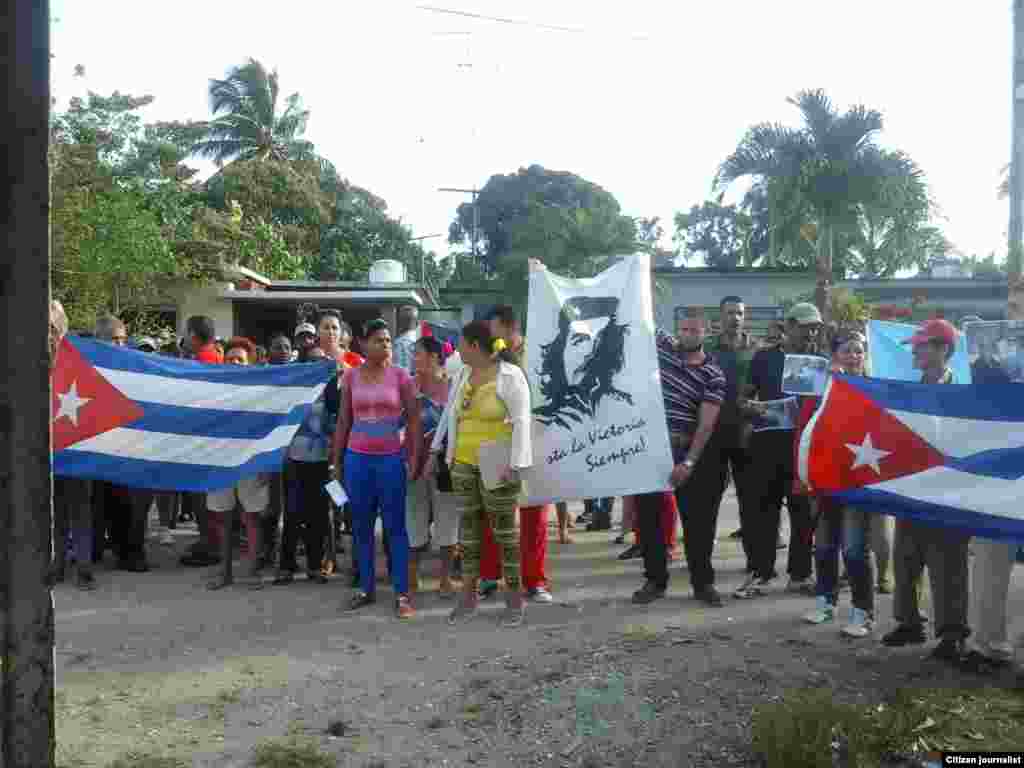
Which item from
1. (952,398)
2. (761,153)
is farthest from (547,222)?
(952,398)

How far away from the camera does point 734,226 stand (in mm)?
61250

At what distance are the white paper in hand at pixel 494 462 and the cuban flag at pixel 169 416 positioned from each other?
195 cm

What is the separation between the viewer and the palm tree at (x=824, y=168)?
2738 centimetres

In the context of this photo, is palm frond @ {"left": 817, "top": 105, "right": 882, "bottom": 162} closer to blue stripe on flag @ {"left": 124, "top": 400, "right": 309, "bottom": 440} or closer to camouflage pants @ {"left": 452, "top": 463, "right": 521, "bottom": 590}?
blue stripe on flag @ {"left": 124, "top": 400, "right": 309, "bottom": 440}

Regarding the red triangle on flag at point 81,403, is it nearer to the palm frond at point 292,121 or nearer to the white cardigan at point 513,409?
the white cardigan at point 513,409

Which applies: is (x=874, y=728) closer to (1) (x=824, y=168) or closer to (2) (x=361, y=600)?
(2) (x=361, y=600)

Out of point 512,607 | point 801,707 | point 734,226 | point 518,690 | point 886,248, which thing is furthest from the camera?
point 734,226

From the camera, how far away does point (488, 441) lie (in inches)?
255

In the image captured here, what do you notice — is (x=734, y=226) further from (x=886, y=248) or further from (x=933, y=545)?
(x=933, y=545)

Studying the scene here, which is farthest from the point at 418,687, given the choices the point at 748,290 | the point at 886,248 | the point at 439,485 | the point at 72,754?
the point at 886,248

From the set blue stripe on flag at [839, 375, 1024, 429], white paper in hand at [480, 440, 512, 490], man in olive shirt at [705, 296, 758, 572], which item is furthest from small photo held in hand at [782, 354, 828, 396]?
white paper in hand at [480, 440, 512, 490]

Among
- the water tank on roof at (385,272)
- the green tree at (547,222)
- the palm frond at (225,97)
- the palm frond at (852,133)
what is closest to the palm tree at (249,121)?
the palm frond at (225,97)

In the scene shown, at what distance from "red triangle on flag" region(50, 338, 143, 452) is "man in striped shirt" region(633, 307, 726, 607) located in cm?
398

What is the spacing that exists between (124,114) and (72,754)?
25.3 meters
